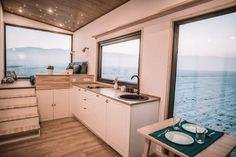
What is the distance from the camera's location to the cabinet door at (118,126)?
2.02m

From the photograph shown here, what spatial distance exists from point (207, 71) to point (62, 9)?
3590 millimetres

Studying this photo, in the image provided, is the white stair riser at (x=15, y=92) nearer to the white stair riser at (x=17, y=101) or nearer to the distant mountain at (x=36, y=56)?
the white stair riser at (x=17, y=101)

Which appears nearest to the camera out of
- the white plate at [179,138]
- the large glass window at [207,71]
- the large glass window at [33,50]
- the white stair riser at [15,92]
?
the white plate at [179,138]

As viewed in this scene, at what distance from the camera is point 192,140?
4.27 feet

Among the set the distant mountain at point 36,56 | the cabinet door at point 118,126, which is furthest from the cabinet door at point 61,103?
the distant mountain at point 36,56

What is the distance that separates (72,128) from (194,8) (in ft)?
10.6

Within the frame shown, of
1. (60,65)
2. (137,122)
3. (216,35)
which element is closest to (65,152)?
(137,122)

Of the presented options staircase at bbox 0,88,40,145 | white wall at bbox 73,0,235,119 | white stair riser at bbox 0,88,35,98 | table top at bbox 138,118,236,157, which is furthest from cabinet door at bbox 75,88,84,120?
table top at bbox 138,118,236,157

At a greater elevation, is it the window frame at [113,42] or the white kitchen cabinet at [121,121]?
the window frame at [113,42]

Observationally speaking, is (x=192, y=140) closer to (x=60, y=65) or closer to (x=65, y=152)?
(x=65, y=152)

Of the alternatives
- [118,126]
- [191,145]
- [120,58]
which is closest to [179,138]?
[191,145]

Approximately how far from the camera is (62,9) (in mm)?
3623

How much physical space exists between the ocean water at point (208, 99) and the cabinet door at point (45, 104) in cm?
298

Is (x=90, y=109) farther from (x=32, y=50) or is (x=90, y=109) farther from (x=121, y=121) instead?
(x=32, y=50)
